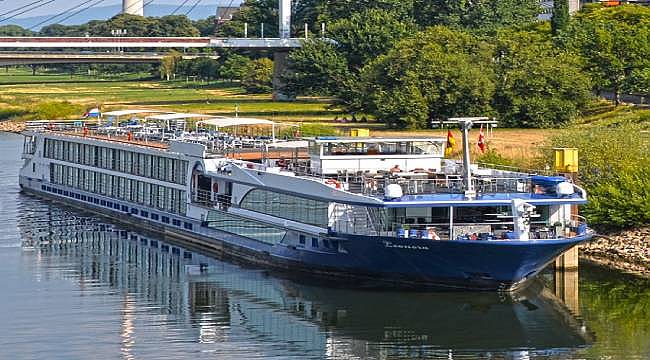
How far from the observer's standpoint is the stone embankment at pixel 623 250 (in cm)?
4231

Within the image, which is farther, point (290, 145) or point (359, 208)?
point (290, 145)

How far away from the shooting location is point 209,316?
3669cm

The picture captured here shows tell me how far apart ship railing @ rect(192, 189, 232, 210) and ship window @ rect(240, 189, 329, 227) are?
148cm

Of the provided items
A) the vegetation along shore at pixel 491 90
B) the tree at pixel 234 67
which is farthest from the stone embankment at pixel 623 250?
the tree at pixel 234 67

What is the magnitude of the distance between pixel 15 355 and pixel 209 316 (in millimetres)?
6121

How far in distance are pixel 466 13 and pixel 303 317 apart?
74.7 m

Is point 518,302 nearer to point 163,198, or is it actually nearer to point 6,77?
point 163,198

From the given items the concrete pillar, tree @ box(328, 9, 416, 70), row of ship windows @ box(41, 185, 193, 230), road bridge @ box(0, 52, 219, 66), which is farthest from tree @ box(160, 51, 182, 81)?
row of ship windows @ box(41, 185, 193, 230)

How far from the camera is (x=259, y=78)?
123 m

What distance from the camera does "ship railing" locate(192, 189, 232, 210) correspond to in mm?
45344

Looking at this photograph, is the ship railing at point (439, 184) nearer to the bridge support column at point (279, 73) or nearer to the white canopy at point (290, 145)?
the white canopy at point (290, 145)

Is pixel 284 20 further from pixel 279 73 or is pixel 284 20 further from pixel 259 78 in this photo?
pixel 259 78

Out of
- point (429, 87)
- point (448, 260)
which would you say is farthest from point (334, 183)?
point (429, 87)

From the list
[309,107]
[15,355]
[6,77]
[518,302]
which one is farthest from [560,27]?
[6,77]
